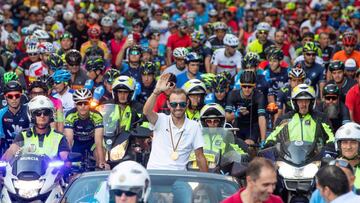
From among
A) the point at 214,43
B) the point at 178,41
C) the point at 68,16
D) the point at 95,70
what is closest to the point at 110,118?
the point at 95,70

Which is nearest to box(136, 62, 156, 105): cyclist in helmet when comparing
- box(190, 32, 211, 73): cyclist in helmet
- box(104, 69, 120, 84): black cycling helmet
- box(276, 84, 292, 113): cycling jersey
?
box(104, 69, 120, 84): black cycling helmet

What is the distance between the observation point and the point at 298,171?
15945 millimetres

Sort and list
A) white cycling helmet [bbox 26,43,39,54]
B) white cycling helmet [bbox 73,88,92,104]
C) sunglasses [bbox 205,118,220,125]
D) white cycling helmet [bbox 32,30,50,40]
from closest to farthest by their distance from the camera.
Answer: sunglasses [bbox 205,118,220,125]
white cycling helmet [bbox 73,88,92,104]
white cycling helmet [bbox 26,43,39,54]
white cycling helmet [bbox 32,30,50,40]

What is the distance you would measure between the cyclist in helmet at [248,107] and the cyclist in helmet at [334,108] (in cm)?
97

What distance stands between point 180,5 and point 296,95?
2008 cm

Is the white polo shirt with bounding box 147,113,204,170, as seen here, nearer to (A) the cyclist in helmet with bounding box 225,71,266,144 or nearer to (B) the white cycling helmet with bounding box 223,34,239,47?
(A) the cyclist in helmet with bounding box 225,71,266,144

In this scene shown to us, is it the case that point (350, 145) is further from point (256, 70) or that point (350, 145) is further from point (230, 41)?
point (230, 41)

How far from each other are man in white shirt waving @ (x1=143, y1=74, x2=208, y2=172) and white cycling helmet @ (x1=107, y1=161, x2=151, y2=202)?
4395 mm

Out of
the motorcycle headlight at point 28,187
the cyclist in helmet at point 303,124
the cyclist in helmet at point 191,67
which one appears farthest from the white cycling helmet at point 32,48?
the motorcycle headlight at point 28,187

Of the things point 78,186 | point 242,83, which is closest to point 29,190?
point 78,186

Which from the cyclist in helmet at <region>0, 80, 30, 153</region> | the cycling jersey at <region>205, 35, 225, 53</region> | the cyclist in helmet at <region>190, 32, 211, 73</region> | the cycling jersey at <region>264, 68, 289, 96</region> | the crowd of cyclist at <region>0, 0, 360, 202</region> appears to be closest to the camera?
the crowd of cyclist at <region>0, 0, 360, 202</region>

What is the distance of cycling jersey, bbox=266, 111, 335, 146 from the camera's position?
16.6m

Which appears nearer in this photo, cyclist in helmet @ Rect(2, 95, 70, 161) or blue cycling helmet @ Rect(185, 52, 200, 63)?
cyclist in helmet @ Rect(2, 95, 70, 161)

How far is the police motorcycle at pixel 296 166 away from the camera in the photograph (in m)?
15.7
